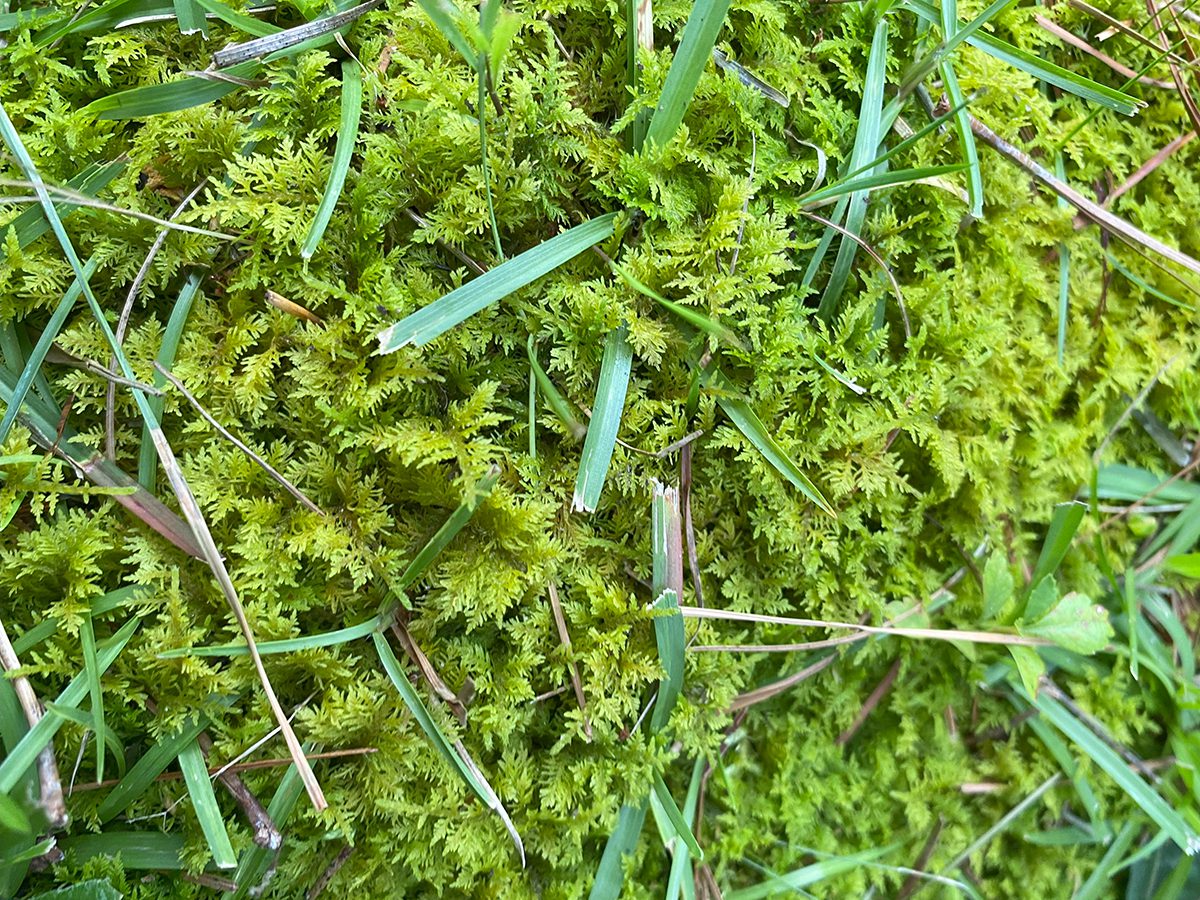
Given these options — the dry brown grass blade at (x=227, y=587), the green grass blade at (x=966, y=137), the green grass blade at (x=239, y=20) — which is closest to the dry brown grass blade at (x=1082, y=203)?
the green grass blade at (x=966, y=137)

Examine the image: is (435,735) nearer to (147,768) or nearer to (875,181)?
(147,768)

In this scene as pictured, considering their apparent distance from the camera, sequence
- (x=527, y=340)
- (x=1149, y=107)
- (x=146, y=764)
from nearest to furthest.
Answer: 1. (x=146, y=764)
2. (x=527, y=340)
3. (x=1149, y=107)

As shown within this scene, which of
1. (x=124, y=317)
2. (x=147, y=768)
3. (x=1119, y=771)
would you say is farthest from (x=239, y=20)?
(x=1119, y=771)

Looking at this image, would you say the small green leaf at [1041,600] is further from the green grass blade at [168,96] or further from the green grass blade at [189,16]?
the green grass blade at [189,16]

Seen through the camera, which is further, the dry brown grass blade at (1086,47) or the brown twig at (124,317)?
the dry brown grass blade at (1086,47)

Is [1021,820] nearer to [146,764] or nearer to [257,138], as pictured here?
[146,764]

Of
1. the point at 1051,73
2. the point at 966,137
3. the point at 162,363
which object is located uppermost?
the point at 1051,73

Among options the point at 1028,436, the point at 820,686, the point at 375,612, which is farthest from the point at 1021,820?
the point at 375,612
